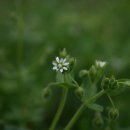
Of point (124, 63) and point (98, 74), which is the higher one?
point (124, 63)

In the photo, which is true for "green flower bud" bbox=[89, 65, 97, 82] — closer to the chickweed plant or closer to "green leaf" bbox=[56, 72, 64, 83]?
the chickweed plant

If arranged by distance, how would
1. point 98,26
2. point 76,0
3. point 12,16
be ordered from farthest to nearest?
1. point 76,0
2. point 98,26
3. point 12,16

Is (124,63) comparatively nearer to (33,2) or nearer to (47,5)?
(47,5)

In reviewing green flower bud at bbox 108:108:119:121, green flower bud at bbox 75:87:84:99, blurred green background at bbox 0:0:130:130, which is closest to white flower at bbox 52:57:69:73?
green flower bud at bbox 75:87:84:99

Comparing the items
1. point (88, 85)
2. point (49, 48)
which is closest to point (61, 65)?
point (88, 85)

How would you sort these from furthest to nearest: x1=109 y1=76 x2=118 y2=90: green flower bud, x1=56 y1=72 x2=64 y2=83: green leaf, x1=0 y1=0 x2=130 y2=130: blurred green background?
x1=0 y1=0 x2=130 y2=130: blurred green background
x1=56 y1=72 x2=64 y2=83: green leaf
x1=109 y1=76 x2=118 y2=90: green flower bud

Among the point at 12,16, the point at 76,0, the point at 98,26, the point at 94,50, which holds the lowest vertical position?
the point at 12,16

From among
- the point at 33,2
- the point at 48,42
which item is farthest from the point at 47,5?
the point at 48,42

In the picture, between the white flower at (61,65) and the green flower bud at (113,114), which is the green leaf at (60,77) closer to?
the white flower at (61,65)

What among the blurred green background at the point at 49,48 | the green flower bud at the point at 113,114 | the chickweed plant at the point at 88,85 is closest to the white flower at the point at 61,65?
the chickweed plant at the point at 88,85

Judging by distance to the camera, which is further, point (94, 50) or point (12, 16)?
point (94, 50)
